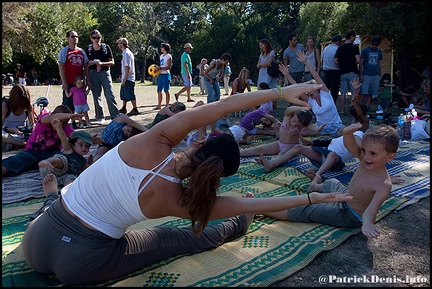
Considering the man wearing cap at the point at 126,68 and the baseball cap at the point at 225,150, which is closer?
the baseball cap at the point at 225,150

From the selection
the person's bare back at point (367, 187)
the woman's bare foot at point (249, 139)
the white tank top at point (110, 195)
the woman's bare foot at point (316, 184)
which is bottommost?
the woman's bare foot at point (316, 184)

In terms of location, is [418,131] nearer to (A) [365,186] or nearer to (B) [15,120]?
(A) [365,186]

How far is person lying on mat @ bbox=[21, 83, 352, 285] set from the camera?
216 cm

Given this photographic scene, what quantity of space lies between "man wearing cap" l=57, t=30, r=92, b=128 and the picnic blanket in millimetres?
4245

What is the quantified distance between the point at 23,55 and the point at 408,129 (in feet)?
109

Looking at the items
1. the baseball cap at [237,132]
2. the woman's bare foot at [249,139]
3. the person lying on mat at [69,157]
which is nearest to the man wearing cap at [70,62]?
the person lying on mat at [69,157]

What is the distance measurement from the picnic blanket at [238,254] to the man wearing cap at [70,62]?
424 cm

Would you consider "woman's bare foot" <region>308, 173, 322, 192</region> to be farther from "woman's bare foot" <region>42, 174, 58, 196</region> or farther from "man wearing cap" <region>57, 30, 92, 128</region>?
"man wearing cap" <region>57, 30, 92, 128</region>

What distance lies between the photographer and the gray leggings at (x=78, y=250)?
2.29 metres

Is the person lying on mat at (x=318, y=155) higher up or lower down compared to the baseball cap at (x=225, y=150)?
lower down

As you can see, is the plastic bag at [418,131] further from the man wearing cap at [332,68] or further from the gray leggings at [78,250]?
the gray leggings at [78,250]

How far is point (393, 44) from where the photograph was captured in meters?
12.4

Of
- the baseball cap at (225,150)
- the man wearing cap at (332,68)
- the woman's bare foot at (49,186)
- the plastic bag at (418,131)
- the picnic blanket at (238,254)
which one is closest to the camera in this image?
the baseball cap at (225,150)

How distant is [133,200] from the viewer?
224 centimetres
